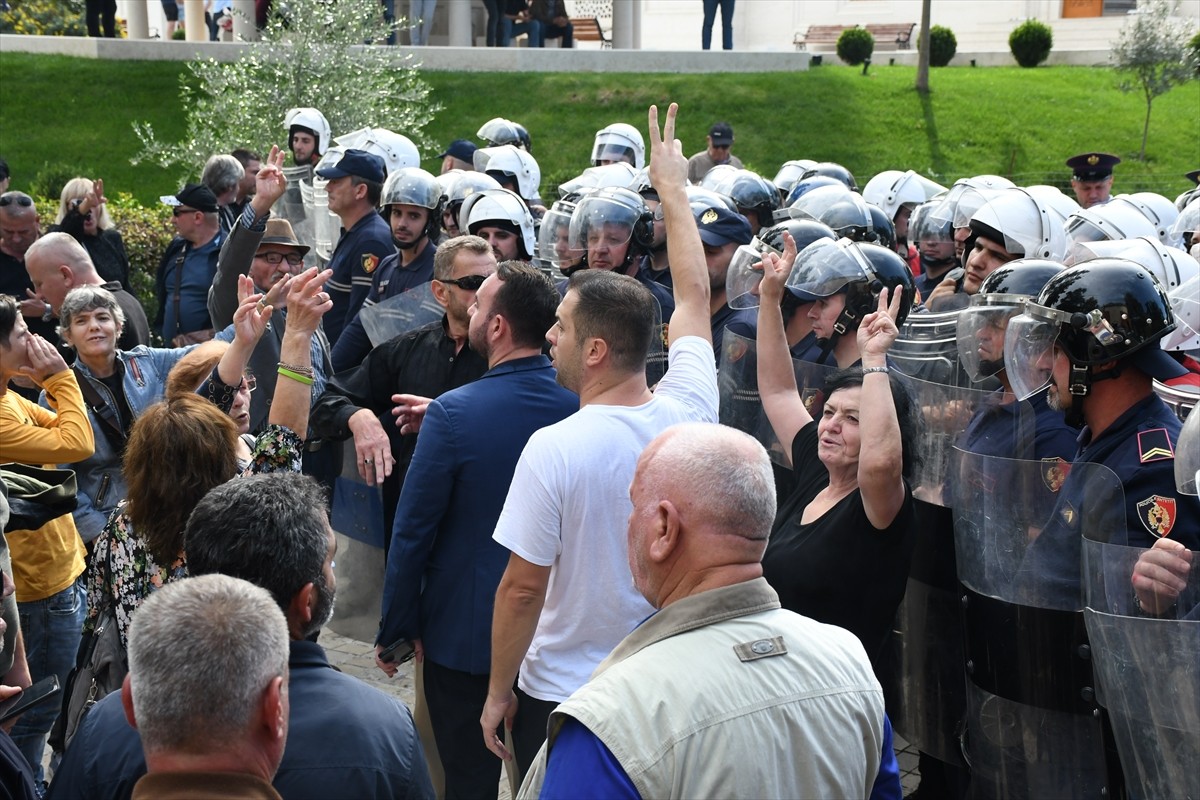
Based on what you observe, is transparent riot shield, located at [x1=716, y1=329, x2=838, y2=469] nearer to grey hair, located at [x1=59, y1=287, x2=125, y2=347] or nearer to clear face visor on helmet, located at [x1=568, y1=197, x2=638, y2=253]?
clear face visor on helmet, located at [x1=568, y1=197, x2=638, y2=253]

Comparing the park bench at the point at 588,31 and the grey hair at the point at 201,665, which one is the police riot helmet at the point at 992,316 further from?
the park bench at the point at 588,31

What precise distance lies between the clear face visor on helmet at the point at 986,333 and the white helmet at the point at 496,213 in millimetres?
3267

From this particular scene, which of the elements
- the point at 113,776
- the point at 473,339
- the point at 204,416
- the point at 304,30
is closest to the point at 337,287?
the point at 473,339

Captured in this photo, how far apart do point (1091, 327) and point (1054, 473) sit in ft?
1.43

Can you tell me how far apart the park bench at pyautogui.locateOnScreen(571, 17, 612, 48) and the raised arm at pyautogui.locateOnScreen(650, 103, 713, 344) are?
36643mm

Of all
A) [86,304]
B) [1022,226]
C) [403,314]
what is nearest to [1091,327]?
[1022,226]

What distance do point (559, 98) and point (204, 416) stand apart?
24862 millimetres

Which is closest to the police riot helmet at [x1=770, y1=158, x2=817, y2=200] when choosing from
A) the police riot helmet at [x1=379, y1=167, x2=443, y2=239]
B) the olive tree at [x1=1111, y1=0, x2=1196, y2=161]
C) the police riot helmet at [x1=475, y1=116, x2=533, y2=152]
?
the police riot helmet at [x1=475, y1=116, x2=533, y2=152]

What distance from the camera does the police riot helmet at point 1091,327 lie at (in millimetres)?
3820

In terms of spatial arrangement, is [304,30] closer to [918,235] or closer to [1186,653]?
[918,235]

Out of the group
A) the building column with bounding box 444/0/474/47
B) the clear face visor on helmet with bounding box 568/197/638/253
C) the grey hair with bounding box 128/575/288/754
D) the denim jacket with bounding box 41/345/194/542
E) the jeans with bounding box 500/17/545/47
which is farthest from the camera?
the building column with bounding box 444/0/474/47

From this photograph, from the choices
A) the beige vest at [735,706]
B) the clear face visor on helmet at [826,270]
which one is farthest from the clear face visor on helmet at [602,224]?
the beige vest at [735,706]

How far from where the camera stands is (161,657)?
7.18 ft

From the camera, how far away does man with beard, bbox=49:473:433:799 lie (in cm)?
244
